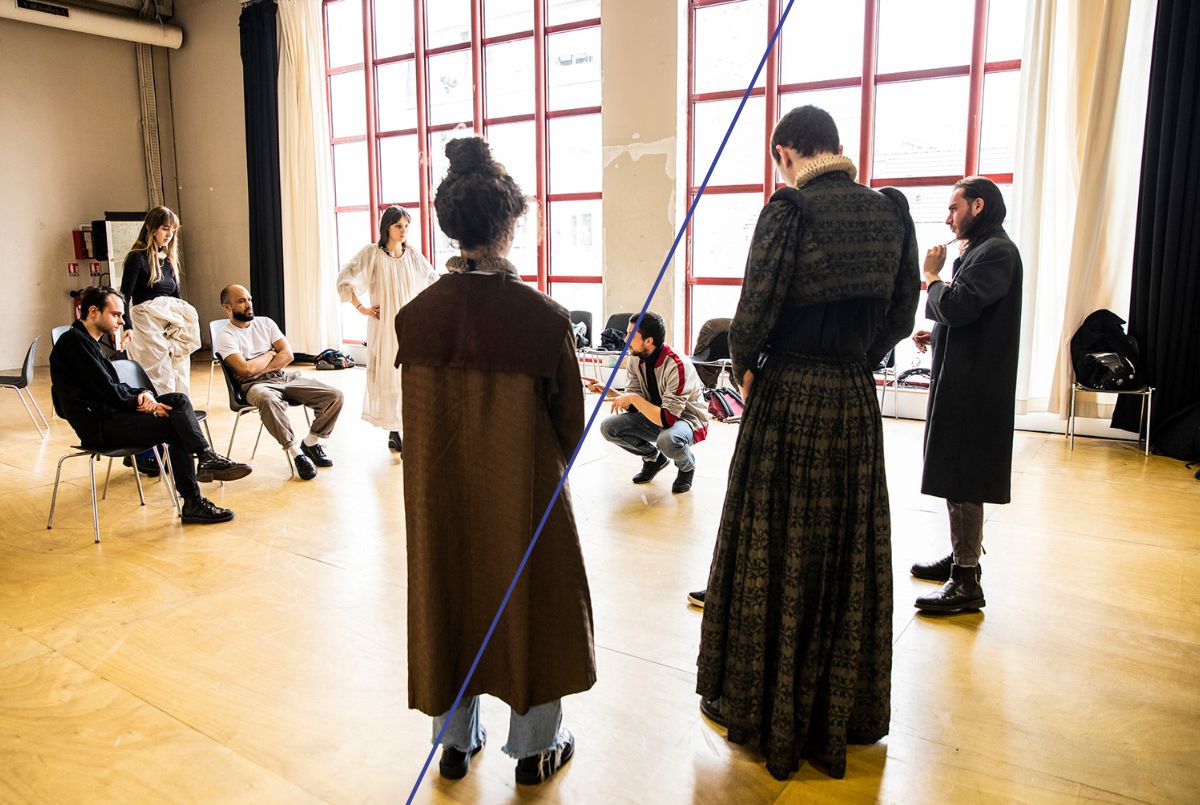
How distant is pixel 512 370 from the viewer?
1.60 meters

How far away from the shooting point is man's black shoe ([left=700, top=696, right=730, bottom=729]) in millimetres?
2111

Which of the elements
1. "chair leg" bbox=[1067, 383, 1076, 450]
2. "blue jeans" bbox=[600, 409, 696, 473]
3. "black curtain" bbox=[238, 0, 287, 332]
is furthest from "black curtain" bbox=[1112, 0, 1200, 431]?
"black curtain" bbox=[238, 0, 287, 332]

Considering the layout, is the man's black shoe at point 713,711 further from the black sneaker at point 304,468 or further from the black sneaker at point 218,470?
the black sneaker at point 304,468

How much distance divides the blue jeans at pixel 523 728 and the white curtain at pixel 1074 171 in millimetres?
4582

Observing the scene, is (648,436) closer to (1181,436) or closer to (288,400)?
(288,400)

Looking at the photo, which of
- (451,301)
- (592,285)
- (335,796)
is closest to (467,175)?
(451,301)

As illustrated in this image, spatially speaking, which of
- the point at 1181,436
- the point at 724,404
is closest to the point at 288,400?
the point at 724,404

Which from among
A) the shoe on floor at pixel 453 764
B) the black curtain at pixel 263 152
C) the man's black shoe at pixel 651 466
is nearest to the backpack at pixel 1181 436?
the man's black shoe at pixel 651 466

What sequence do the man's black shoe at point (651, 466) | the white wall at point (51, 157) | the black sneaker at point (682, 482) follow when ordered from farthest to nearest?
1. the white wall at point (51, 157)
2. the man's black shoe at point (651, 466)
3. the black sneaker at point (682, 482)

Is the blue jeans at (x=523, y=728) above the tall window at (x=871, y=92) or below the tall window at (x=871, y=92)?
below

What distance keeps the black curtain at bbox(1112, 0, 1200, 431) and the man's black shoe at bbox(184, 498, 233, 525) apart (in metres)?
5.14

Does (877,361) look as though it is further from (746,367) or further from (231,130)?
(231,130)

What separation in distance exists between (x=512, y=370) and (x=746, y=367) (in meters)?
0.61

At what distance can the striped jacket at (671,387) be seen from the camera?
408 cm
